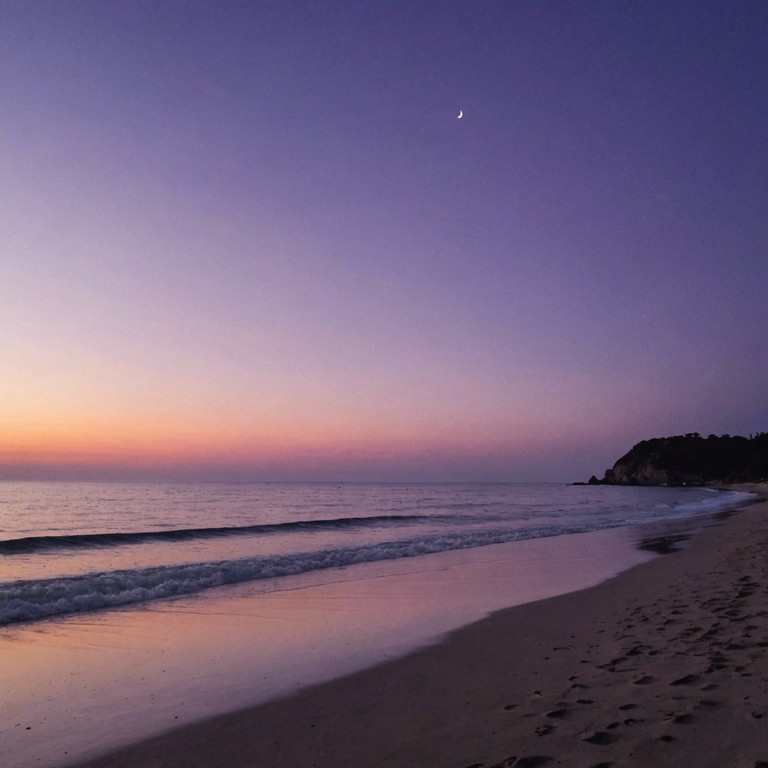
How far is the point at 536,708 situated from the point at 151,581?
12569 millimetres

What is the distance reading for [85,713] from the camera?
629 cm

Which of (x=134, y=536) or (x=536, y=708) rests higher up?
(x=536, y=708)

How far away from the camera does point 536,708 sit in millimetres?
5520

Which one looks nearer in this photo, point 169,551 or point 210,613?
point 210,613

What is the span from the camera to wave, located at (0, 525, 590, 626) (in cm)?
1245

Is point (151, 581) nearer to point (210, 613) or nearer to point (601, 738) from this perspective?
point (210, 613)

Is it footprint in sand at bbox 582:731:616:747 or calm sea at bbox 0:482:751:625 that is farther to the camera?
calm sea at bbox 0:482:751:625

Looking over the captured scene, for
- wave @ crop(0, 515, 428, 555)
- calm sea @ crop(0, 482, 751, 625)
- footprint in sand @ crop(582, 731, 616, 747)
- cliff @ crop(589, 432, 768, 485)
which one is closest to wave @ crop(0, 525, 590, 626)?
calm sea @ crop(0, 482, 751, 625)

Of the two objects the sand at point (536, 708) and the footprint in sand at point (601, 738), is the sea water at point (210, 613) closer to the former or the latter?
the sand at point (536, 708)

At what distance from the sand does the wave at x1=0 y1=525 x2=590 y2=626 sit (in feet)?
26.5

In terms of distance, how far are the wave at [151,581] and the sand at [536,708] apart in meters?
8.08

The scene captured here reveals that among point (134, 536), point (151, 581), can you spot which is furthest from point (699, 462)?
point (151, 581)

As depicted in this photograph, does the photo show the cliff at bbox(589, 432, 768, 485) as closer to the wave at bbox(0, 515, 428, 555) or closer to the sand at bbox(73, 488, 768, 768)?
the wave at bbox(0, 515, 428, 555)

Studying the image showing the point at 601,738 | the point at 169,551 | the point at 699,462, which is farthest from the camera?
the point at 699,462
